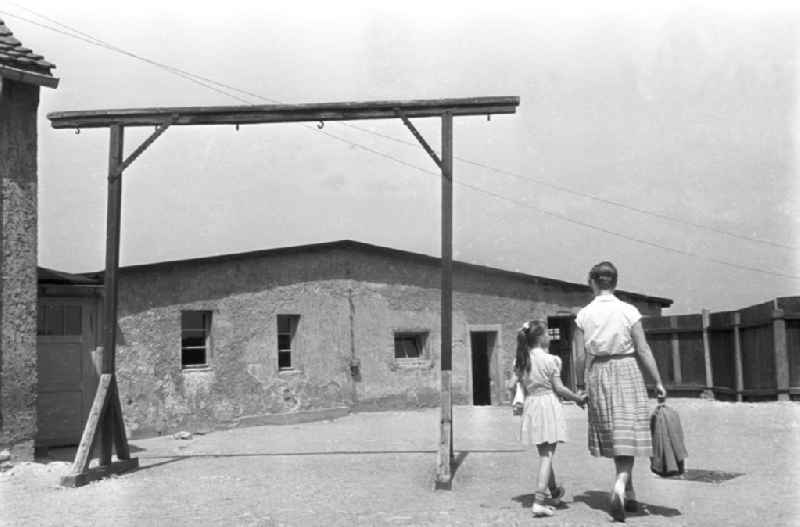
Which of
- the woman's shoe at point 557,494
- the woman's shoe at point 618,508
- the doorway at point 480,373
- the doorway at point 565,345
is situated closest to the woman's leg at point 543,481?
the woman's shoe at point 557,494

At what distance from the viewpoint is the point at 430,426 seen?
569 inches

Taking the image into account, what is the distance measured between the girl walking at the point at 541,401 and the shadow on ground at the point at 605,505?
0.34m

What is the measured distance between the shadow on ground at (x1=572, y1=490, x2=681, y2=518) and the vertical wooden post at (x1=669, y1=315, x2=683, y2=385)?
483 inches

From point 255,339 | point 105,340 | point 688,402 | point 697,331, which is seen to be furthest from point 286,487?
point 697,331

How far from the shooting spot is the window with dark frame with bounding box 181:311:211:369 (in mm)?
14945

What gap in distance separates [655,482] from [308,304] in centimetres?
977

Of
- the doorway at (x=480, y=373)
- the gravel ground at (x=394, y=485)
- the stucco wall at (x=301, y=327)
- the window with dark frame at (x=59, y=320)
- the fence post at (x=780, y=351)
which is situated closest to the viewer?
the gravel ground at (x=394, y=485)

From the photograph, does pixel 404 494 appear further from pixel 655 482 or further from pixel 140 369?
pixel 140 369

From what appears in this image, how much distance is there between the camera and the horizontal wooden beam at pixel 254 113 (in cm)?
959

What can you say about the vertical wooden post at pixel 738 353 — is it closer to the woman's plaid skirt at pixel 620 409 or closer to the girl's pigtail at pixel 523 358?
the girl's pigtail at pixel 523 358

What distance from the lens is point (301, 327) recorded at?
1659cm

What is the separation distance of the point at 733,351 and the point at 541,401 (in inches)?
459

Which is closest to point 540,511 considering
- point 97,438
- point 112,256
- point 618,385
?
point 618,385

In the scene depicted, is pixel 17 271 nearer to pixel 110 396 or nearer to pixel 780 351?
pixel 110 396
